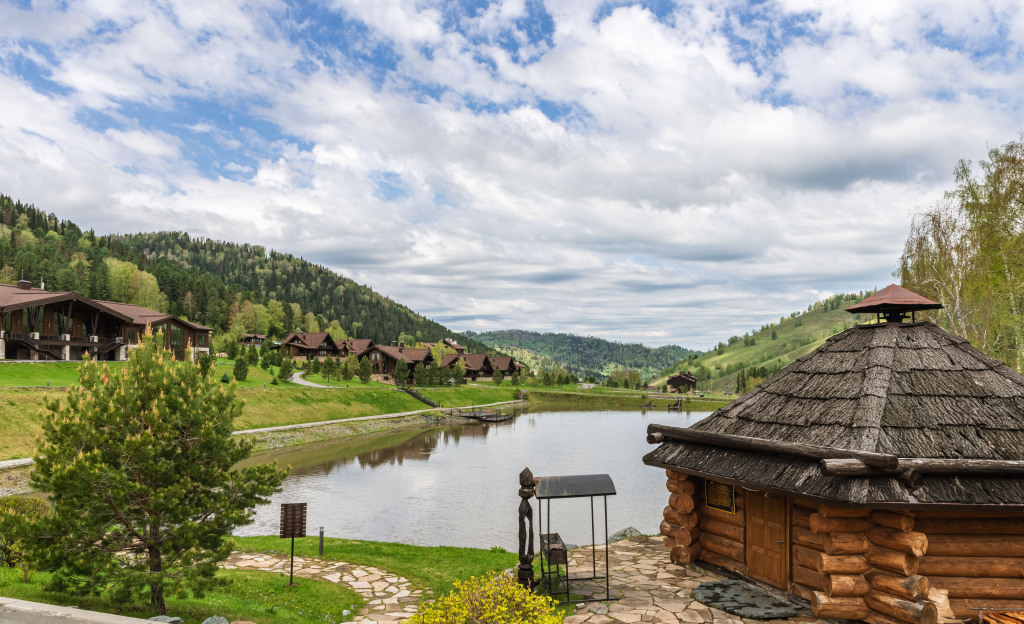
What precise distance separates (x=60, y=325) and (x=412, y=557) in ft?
182

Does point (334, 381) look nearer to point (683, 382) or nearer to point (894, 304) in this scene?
point (894, 304)

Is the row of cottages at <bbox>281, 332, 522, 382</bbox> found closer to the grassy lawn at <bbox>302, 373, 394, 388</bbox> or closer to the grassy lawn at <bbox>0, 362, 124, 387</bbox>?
the grassy lawn at <bbox>302, 373, 394, 388</bbox>

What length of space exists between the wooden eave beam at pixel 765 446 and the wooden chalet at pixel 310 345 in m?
97.9

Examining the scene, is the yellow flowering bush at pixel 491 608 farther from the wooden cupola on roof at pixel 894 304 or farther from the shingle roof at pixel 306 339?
the shingle roof at pixel 306 339

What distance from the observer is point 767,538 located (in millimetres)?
11586

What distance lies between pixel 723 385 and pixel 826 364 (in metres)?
172

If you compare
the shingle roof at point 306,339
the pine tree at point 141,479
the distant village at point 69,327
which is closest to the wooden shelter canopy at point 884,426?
the pine tree at point 141,479

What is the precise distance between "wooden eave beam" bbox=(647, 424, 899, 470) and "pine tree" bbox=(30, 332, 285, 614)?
29.2 ft

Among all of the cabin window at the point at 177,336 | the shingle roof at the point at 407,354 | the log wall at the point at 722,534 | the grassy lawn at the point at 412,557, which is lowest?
the grassy lawn at the point at 412,557

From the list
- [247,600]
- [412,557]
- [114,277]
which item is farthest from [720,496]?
[114,277]

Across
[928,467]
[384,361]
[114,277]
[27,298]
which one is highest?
[114,277]

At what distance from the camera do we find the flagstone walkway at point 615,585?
33.5ft

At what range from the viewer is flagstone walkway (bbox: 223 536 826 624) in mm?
10219

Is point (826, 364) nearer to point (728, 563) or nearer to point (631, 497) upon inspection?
point (728, 563)
